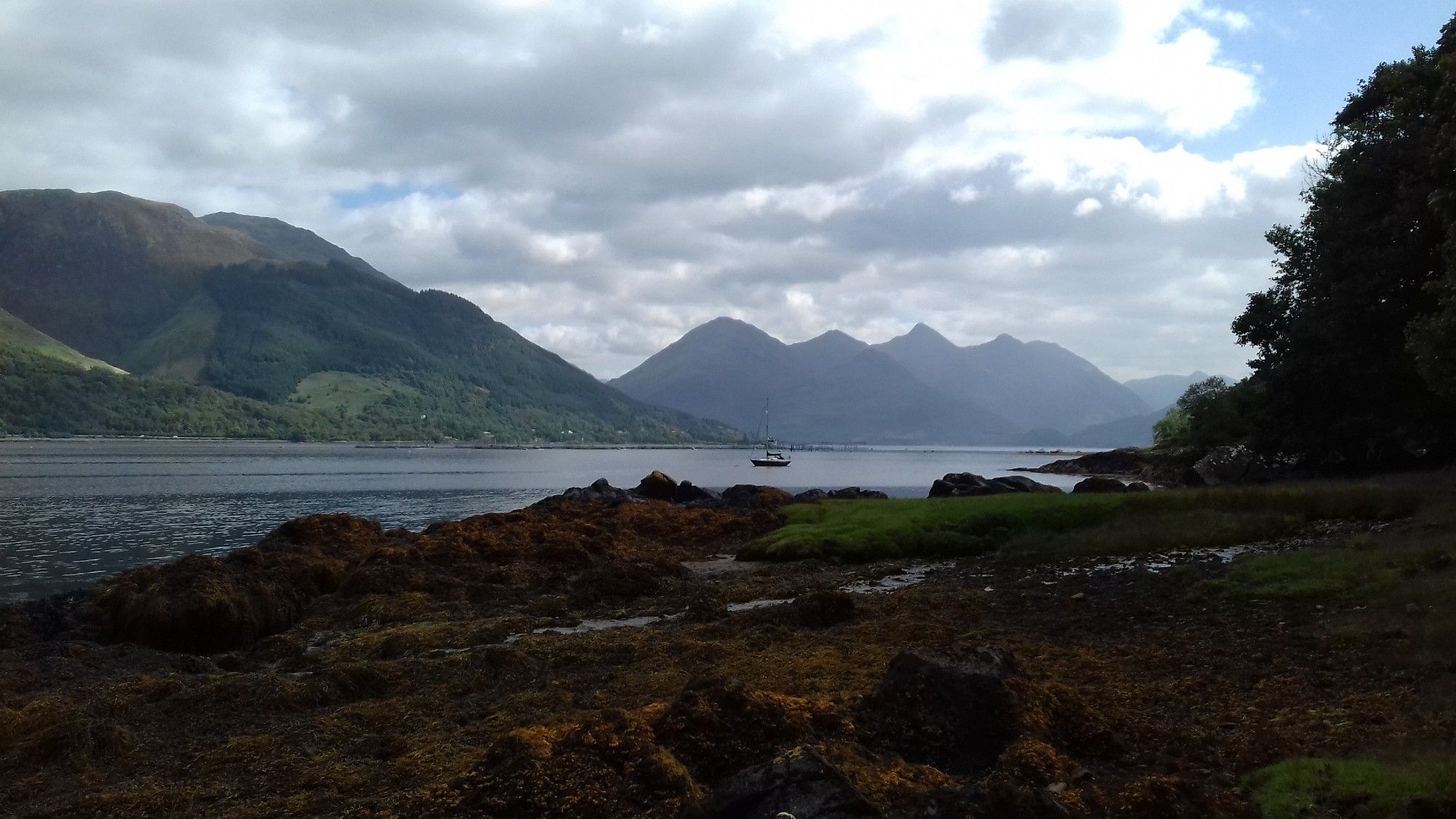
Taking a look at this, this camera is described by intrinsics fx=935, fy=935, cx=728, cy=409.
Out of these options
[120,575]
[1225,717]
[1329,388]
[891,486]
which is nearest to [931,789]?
[1225,717]

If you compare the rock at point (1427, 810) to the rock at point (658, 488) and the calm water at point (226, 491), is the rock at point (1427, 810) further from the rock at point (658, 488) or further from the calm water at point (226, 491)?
the rock at point (658, 488)

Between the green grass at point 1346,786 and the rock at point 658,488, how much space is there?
5437 centimetres

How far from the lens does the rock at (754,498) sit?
1975 inches

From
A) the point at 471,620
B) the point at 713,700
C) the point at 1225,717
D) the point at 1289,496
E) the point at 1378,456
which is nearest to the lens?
the point at 713,700

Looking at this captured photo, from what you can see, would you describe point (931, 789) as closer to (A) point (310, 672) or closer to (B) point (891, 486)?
(A) point (310, 672)

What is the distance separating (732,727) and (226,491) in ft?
287

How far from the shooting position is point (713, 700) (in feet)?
29.1

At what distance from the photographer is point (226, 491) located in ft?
274

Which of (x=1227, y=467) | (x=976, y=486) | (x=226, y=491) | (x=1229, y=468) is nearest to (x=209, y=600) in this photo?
(x=1229, y=468)

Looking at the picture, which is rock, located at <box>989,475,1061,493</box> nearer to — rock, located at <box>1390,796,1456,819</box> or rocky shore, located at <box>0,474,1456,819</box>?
rocky shore, located at <box>0,474,1456,819</box>

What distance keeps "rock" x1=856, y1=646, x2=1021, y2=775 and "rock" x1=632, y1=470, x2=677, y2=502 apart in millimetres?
52317

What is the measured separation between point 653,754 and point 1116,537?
65.0 ft

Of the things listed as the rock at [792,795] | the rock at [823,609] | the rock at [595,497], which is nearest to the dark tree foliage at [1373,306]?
the rock at [823,609]

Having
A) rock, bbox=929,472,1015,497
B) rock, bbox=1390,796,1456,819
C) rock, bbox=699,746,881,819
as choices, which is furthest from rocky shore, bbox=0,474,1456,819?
rock, bbox=929,472,1015,497
